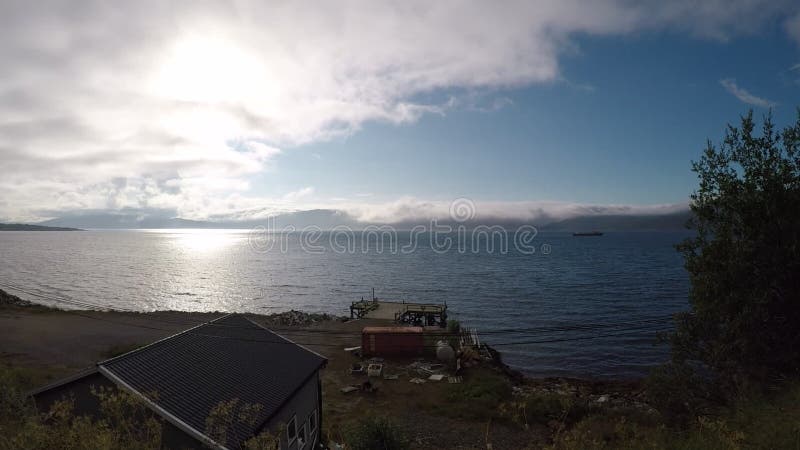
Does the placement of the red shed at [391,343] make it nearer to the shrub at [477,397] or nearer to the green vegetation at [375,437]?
the shrub at [477,397]

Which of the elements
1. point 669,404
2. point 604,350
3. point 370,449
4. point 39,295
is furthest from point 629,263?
point 39,295

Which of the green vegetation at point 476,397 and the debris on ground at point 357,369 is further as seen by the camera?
the debris on ground at point 357,369

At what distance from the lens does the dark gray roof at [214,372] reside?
41.1ft

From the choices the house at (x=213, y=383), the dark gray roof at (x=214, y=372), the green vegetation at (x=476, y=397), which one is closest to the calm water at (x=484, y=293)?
the green vegetation at (x=476, y=397)

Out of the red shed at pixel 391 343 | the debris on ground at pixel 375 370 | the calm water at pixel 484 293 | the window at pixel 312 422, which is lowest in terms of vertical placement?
the calm water at pixel 484 293

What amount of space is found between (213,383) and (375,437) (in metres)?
6.94

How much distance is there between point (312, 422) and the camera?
1914cm

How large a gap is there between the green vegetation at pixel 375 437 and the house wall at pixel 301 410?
8.43ft

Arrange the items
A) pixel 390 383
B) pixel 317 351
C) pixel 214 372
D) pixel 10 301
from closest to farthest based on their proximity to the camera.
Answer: pixel 214 372 < pixel 390 383 < pixel 317 351 < pixel 10 301

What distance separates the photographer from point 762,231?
14805 mm

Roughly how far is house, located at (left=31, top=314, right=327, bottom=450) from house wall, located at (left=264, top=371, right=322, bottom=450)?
38mm

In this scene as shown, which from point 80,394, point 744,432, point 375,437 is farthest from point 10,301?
point 744,432

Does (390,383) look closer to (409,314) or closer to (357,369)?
(357,369)

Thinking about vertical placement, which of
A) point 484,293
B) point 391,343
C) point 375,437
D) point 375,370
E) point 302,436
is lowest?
point 484,293
